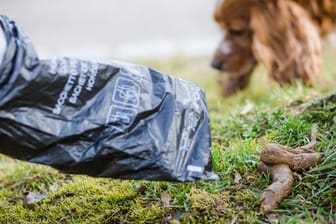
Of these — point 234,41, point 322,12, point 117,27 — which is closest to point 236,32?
point 234,41

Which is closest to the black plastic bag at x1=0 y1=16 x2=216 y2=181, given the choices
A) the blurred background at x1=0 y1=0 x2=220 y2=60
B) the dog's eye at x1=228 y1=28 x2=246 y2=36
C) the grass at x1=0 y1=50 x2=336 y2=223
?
the grass at x1=0 y1=50 x2=336 y2=223

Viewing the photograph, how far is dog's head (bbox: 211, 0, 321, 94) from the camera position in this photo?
345cm

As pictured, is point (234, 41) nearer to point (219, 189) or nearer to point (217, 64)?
point (217, 64)

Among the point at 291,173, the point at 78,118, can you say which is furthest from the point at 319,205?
the point at 78,118

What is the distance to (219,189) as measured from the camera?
1.93 meters

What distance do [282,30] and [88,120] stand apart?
2.04 meters

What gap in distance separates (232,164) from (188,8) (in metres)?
5.54

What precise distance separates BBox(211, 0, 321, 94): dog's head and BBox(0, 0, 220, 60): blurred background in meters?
2.08

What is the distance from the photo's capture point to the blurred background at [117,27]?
623cm

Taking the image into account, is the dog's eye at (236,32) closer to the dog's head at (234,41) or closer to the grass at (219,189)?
the dog's head at (234,41)

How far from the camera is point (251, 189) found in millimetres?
1900

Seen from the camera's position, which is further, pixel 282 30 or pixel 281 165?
pixel 282 30

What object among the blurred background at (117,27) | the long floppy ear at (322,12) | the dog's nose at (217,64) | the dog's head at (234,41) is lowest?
the blurred background at (117,27)

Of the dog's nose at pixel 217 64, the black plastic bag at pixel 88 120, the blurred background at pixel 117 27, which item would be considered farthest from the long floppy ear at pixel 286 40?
the blurred background at pixel 117 27
